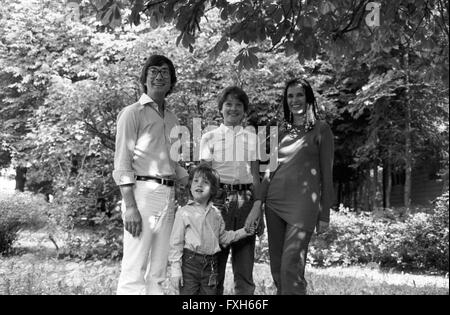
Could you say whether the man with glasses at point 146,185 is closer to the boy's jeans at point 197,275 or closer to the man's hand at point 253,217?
the boy's jeans at point 197,275

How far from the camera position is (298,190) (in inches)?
155

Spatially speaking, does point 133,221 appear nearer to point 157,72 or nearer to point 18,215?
point 157,72

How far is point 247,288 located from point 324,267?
692 cm

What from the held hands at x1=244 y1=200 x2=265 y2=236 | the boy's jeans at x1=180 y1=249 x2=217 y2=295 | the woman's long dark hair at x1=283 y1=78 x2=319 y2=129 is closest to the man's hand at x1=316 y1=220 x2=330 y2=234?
the held hands at x1=244 y1=200 x2=265 y2=236

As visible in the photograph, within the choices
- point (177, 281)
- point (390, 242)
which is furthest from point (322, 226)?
point (390, 242)

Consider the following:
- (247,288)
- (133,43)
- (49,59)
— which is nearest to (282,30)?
(247,288)

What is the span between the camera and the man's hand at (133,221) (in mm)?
3572

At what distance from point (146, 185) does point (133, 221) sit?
282 millimetres

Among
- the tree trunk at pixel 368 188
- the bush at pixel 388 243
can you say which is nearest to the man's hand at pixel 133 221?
the bush at pixel 388 243

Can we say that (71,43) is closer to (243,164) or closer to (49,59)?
(49,59)

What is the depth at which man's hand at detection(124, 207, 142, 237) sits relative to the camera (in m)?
3.57

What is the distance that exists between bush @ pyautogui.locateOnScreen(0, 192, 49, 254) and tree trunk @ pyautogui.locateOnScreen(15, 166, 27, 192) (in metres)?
0.14

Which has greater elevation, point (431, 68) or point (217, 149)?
point (431, 68)

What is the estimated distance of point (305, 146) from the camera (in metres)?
4.00
